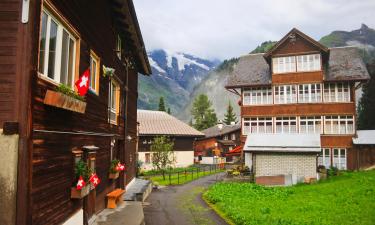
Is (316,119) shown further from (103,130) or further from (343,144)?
(103,130)

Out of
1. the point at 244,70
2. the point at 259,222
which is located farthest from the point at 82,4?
the point at 244,70

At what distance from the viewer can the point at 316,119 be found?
120 ft

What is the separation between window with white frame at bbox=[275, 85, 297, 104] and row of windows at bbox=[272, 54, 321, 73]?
5.54 ft

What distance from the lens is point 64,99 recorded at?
Answer: 26.2ft

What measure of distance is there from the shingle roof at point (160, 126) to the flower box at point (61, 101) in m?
41.6

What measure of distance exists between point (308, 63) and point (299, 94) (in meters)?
3.19

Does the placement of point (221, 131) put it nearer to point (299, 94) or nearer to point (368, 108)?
point (368, 108)

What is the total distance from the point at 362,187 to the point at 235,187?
26.4ft

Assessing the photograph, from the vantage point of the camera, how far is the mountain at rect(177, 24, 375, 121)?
15282cm

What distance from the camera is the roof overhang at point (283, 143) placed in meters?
28.5

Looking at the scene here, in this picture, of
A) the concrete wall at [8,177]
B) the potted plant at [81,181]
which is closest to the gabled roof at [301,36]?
the potted plant at [81,181]

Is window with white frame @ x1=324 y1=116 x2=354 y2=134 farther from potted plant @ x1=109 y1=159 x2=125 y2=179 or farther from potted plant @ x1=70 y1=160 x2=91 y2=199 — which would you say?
potted plant @ x1=70 y1=160 x2=91 y2=199

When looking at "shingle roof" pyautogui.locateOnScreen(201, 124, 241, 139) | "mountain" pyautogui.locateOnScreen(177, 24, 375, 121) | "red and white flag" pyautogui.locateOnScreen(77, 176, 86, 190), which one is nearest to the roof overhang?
"red and white flag" pyautogui.locateOnScreen(77, 176, 86, 190)

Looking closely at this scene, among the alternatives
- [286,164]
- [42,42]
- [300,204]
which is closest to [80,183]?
[42,42]
